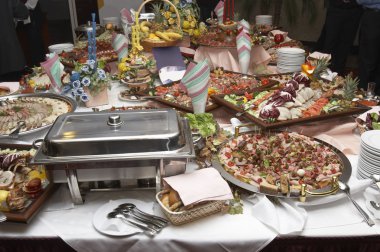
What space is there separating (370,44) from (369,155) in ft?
12.2

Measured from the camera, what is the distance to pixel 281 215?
4.33ft

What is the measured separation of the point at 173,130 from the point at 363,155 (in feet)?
2.49

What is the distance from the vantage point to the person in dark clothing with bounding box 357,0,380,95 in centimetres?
447

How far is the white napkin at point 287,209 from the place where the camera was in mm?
1260

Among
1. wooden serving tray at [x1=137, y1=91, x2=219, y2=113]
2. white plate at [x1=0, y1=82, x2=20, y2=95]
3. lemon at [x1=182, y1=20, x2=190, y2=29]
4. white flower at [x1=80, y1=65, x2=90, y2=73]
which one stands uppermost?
lemon at [x1=182, y1=20, x2=190, y2=29]

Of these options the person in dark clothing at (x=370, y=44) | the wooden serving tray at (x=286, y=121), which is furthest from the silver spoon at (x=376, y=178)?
the person in dark clothing at (x=370, y=44)

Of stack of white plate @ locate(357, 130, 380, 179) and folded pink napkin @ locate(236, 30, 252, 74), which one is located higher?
folded pink napkin @ locate(236, 30, 252, 74)

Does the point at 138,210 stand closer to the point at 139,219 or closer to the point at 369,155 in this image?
the point at 139,219

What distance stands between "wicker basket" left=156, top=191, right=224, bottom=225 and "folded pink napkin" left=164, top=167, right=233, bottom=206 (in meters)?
0.03

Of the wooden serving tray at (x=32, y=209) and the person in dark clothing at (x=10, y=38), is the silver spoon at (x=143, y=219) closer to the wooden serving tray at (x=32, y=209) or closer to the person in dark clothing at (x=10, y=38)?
the wooden serving tray at (x=32, y=209)

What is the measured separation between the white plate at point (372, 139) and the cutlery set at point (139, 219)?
0.81 m

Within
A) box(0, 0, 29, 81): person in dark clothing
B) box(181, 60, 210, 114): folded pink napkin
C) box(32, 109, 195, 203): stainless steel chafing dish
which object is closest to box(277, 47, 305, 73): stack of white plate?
box(181, 60, 210, 114): folded pink napkin

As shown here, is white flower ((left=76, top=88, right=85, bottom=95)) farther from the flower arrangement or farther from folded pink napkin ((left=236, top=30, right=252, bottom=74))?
folded pink napkin ((left=236, top=30, right=252, bottom=74))

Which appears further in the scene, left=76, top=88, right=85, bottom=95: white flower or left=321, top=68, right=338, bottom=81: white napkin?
left=321, top=68, right=338, bottom=81: white napkin
